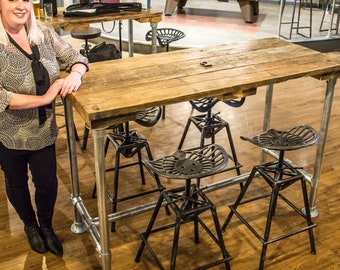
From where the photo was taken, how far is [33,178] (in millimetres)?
2428

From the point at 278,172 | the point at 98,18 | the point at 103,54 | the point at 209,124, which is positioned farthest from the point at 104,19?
the point at 278,172

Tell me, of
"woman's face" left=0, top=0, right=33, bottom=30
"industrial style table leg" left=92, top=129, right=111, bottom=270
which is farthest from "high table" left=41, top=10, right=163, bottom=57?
"industrial style table leg" left=92, top=129, right=111, bottom=270

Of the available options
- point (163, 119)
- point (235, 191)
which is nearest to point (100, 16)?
point (163, 119)

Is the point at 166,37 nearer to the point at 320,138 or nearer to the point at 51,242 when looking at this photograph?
the point at 320,138

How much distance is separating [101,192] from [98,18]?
2.10 m

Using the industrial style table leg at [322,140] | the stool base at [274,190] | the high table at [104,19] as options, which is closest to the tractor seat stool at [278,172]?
the stool base at [274,190]

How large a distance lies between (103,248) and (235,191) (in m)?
1.23

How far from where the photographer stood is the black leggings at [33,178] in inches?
91.6

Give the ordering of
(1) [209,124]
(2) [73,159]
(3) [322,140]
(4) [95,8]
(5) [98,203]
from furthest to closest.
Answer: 1. (4) [95,8]
2. (1) [209,124]
3. (3) [322,140]
4. (2) [73,159]
5. (5) [98,203]

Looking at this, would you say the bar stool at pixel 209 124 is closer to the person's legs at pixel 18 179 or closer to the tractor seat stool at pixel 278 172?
the tractor seat stool at pixel 278 172

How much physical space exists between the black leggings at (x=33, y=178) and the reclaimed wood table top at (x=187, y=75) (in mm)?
416

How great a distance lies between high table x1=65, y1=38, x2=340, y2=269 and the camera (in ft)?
6.57

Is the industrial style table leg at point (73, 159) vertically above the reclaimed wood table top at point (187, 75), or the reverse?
the reclaimed wood table top at point (187, 75)

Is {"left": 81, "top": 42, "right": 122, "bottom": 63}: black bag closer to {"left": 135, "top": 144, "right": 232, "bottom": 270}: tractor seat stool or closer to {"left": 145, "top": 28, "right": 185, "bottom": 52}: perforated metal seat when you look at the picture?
{"left": 145, "top": 28, "right": 185, "bottom": 52}: perforated metal seat
